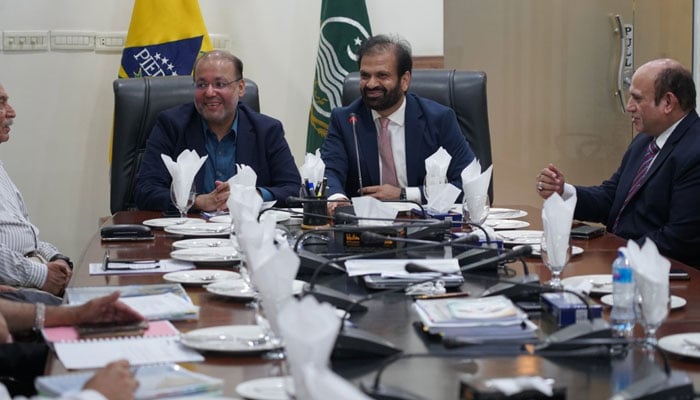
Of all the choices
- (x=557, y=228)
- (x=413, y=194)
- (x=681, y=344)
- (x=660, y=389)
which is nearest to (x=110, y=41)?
(x=413, y=194)

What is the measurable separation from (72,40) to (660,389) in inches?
158

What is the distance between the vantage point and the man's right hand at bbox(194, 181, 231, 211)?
3.53 metres

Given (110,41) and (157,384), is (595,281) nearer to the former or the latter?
(157,384)

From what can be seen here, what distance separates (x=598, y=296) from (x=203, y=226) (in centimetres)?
139

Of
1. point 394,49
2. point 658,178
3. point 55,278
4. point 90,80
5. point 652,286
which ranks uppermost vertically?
point 394,49

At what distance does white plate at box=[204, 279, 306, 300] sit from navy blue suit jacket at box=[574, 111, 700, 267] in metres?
1.33

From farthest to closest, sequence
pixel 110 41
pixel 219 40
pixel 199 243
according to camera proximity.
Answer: pixel 219 40
pixel 110 41
pixel 199 243

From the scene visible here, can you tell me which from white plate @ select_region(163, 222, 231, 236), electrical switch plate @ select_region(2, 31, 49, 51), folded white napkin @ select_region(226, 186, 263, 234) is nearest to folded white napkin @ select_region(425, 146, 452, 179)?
white plate @ select_region(163, 222, 231, 236)

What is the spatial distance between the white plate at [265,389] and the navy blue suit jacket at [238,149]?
2.25m

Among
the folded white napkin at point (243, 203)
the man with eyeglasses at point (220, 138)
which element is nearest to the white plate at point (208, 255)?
the folded white napkin at point (243, 203)

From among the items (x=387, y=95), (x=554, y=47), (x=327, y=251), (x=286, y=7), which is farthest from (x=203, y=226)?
(x=554, y=47)

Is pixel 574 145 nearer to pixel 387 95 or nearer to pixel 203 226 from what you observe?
pixel 387 95

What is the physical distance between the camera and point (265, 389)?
1517 millimetres

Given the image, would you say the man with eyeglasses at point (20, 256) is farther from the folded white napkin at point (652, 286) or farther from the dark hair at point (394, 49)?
the folded white napkin at point (652, 286)
